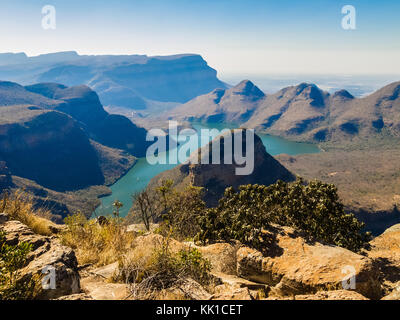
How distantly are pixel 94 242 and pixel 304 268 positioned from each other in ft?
22.2

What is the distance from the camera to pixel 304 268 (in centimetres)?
740

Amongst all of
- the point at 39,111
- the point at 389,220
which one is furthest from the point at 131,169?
the point at 389,220

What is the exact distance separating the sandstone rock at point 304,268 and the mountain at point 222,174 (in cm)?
8146

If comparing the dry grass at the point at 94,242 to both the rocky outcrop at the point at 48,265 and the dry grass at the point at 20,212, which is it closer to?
the dry grass at the point at 20,212

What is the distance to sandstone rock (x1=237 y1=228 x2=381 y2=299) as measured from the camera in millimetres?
6668

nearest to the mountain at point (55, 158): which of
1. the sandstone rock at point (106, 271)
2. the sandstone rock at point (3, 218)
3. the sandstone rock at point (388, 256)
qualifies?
the sandstone rock at point (3, 218)

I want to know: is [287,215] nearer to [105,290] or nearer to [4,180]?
[105,290]

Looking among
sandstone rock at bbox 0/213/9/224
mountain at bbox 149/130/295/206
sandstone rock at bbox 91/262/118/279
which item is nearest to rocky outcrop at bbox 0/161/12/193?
mountain at bbox 149/130/295/206

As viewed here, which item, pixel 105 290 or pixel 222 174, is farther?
pixel 222 174

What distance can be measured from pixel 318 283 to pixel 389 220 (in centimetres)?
11157

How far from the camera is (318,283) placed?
6.71 m

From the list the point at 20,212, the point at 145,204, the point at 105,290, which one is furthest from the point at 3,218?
the point at 145,204
